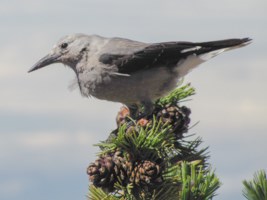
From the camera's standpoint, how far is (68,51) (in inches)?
272

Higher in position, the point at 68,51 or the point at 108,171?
the point at 68,51

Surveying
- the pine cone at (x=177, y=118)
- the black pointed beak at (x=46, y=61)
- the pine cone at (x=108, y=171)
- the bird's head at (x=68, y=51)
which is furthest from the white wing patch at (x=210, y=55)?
the pine cone at (x=108, y=171)

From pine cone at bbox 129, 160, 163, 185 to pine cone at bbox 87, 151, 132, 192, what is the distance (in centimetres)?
6

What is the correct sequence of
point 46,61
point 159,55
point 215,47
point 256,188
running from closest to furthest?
1. point 256,188
2. point 159,55
3. point 215,47
4. point 46,61

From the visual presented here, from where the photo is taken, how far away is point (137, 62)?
638cm

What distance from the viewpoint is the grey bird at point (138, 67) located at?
6270 mm

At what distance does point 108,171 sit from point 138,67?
8.98 ft

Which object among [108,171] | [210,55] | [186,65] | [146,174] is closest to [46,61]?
[186,65]

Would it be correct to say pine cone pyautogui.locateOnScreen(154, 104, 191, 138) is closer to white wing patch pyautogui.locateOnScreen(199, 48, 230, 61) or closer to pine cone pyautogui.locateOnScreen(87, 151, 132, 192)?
pine cone pyautogui.locateOnScreen(87, 151, 132, 192)

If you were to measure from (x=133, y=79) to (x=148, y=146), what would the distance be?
2476 millimetres

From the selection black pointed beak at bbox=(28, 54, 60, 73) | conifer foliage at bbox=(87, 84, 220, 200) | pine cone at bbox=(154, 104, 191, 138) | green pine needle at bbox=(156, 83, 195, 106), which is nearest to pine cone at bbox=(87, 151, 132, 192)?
conifer foliage at bbox=(87, 84, 220, 200)

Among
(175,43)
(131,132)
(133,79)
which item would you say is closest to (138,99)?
(133,79)

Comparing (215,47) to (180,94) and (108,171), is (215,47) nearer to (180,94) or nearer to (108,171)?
(180,94)

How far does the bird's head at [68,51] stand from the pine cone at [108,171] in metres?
3.14
